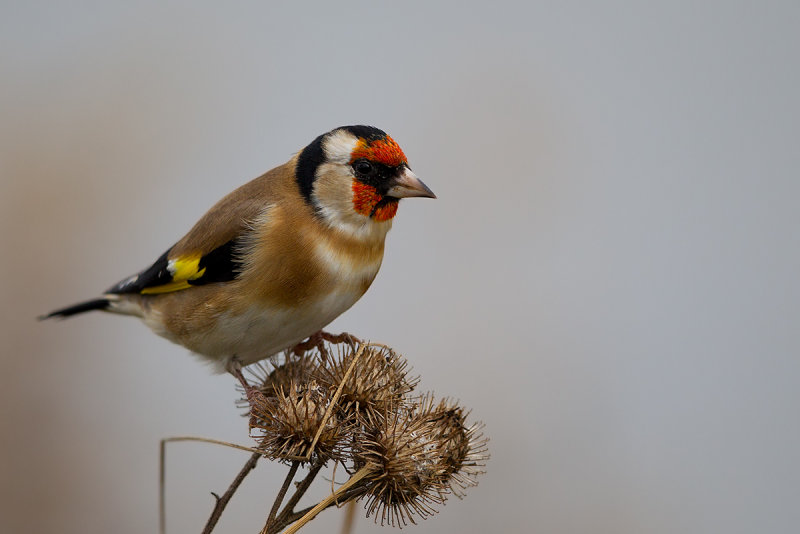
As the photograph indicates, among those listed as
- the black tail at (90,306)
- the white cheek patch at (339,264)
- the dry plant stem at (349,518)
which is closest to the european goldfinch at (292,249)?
the white cheek patch at (339,264)

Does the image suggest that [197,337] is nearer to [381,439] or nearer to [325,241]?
[325,241]

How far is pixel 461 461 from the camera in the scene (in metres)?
2.34

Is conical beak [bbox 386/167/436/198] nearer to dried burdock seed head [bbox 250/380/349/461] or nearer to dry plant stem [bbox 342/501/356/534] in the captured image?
dried burdock seed head [bbox 250/380/349/461]

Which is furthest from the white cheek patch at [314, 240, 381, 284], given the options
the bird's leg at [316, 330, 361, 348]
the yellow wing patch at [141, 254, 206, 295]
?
the yellow wing patch at [141, 254, 206, 295]

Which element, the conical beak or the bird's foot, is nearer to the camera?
the conical beak

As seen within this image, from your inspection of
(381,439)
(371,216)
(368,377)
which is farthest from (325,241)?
(381,439)

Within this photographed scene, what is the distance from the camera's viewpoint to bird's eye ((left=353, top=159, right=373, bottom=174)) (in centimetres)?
268

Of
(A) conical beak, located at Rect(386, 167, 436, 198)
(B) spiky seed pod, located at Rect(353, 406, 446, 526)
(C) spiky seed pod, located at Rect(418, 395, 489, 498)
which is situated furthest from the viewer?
(A) conical beak, located at Rect(386, 167, 436, 198)

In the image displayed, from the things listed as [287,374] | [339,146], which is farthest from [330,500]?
[339,146]

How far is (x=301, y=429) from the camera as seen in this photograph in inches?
86.5

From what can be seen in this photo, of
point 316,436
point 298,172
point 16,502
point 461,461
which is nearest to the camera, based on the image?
point 316,436

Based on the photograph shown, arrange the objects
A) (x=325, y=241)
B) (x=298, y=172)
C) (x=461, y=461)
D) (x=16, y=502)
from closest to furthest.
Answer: (x=461, y=461) → (x=325, y=241) → (x=298, y=172) → (x=16, y=502)

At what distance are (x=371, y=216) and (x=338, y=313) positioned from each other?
35 cm

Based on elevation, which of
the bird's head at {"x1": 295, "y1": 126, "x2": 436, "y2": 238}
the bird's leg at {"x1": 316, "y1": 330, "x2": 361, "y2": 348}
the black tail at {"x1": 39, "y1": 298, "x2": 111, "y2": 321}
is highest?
the bird's head at {"x1": 295, "y1": 126, "x2": 436, "y2": 238}
